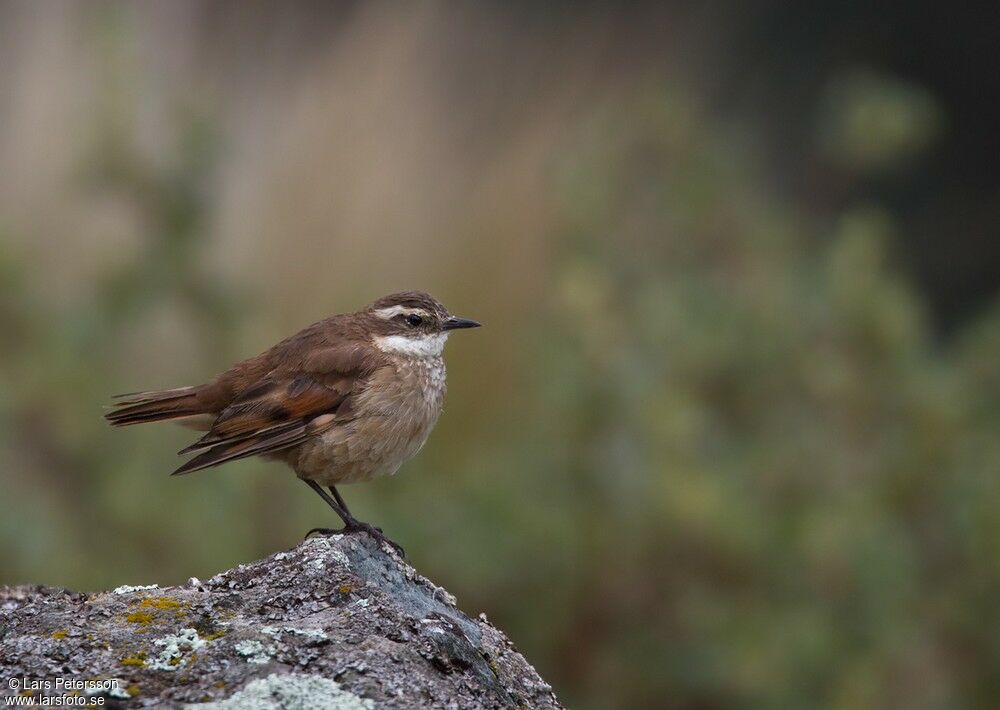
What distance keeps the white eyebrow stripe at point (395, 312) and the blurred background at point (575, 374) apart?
1.37m

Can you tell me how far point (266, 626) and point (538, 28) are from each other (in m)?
8.92

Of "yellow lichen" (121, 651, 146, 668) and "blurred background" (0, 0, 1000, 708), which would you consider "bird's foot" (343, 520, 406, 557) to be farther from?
"blurred background" (0, 0, 1000, 708)

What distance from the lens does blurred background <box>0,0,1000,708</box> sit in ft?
24.0

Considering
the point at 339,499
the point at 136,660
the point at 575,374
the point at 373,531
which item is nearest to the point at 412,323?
Answer: the point at 339,499

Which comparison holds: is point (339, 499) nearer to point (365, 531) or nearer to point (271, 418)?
point (271, 418)

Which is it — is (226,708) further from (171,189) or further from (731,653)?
(171,189)

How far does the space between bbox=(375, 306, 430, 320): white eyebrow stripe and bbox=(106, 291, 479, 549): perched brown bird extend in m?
0.17

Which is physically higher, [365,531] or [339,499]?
[339,499]

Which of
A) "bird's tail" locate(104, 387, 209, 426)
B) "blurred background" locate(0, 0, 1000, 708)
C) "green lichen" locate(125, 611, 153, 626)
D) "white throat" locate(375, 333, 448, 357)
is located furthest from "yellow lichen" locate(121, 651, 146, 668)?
"blurred background" locate(0, 0, 1000, 708)

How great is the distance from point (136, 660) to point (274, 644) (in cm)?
31

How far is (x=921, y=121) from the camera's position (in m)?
8.18

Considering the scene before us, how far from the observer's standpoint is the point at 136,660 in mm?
3352

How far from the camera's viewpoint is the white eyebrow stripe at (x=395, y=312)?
20.6 feet

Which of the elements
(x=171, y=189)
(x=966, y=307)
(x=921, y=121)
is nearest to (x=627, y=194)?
(x=921, y=121)
